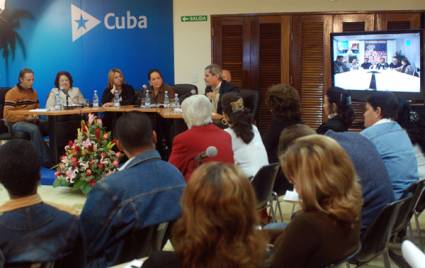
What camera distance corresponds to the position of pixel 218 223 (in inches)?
59.6

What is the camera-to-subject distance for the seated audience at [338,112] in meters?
4.50

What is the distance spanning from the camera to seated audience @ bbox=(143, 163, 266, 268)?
152 centimetres

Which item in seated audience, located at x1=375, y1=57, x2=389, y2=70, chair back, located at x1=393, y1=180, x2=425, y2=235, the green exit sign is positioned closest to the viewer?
chair back, located at x1=393, y1=180, x2=425, y2=235

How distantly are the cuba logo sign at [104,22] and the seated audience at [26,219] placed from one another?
6615 millimetres

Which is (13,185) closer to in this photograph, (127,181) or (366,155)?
(127,181)

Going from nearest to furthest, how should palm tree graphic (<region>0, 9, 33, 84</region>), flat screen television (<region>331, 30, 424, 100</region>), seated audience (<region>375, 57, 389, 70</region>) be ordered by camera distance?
1. flat screen television (<region>331, 30, 424, 100</region>)
2. seated audience (<region>375, 57, 389, 70</region>)
3. palm tree graphic (<region>0, 9, 33, 84</region>)

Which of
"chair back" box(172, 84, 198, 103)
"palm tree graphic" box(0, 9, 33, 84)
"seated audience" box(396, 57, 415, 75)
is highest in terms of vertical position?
"palm tree graphic" box(0, 9, 33, 84)

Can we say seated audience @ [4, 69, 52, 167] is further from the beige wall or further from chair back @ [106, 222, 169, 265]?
chair back @ [106, 222, 169, 265]

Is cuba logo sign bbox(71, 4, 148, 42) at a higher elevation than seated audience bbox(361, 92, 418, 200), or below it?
higher

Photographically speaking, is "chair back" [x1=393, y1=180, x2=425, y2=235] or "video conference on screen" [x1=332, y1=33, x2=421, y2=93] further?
"video conference on screen" [x1=332, y1=33, x2=421, y2=93]

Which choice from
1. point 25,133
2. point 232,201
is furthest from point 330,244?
point 25,133

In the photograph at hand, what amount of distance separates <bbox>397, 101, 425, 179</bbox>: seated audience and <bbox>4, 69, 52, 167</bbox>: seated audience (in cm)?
412

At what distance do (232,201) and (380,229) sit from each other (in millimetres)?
1360

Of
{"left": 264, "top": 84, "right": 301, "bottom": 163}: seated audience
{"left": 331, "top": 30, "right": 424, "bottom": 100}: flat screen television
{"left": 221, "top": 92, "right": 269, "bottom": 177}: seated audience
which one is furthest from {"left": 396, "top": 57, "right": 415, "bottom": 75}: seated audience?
{"left": 221, "top": 92, "right": 269, "bottom": 177}: seated audience
